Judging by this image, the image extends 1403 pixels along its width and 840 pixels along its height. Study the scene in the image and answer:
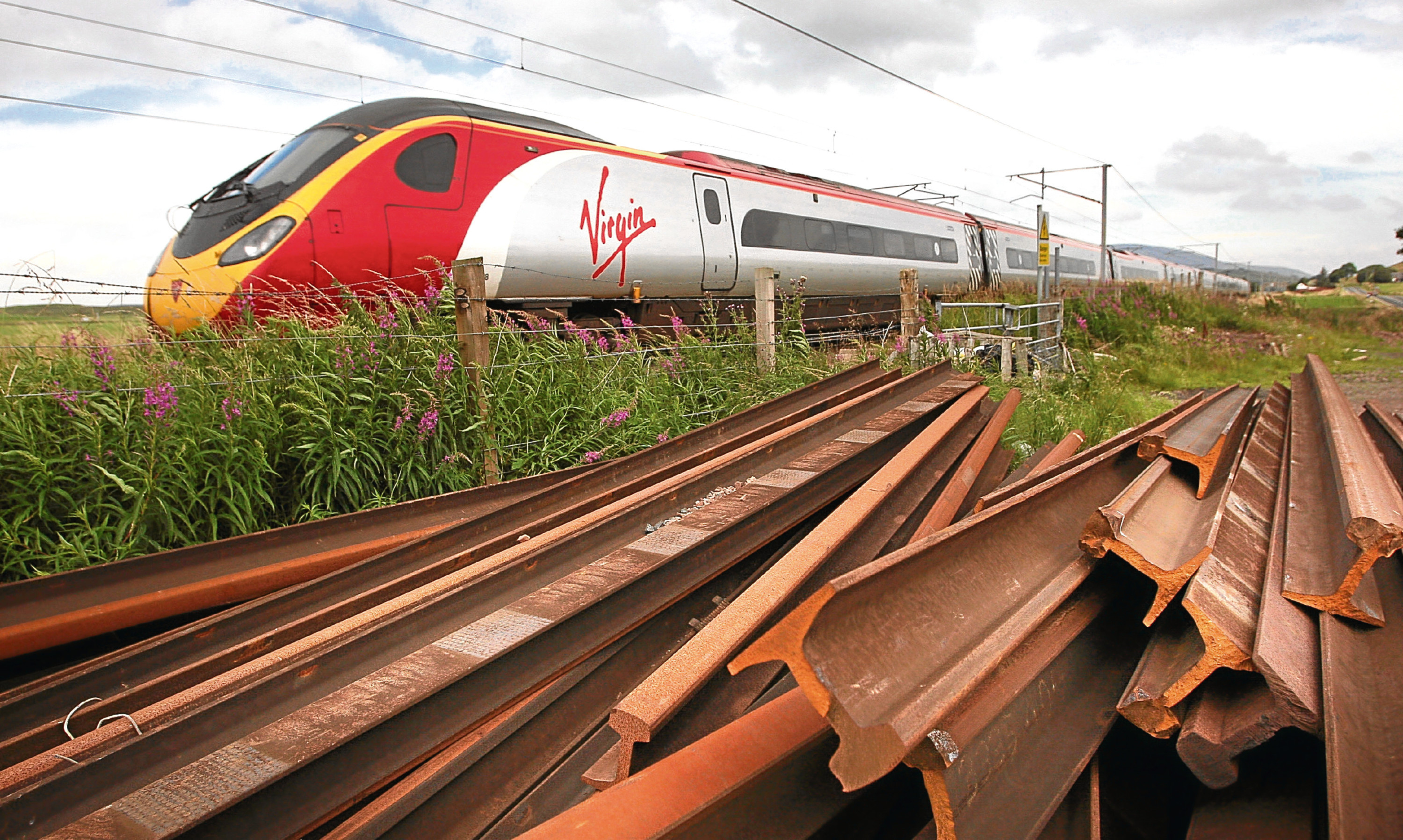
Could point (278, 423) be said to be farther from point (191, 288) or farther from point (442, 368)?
point (191, 288)

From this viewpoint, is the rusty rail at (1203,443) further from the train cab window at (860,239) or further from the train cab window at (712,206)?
the train cab window at (860,239)

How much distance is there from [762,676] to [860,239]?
40.3 feet

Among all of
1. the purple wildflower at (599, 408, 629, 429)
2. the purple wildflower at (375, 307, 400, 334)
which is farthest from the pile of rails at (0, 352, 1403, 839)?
the purple wildflower at (599, 408, 629, 429)

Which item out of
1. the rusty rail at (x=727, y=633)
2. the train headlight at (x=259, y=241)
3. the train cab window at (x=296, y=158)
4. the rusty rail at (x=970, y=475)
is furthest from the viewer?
the train cab window at (x=296, y=158)

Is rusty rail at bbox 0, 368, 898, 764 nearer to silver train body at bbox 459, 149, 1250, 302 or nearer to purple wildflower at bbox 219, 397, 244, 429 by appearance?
purple wildflower at bbox 219, 397, 244, 429

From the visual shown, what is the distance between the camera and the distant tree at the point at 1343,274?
61.2 meters

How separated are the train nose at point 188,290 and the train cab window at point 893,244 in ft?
35.5

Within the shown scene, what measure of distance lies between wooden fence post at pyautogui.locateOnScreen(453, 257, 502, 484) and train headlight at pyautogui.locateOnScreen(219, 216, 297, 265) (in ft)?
9.14

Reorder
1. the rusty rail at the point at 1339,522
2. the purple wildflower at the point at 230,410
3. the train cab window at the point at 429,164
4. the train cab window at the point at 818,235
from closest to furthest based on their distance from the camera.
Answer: the rusty rail at the point at 1339,522
the purple wildflower at the point at 230,410
the train cab window at the point at 429,164
the train cab window at the point at 818,235

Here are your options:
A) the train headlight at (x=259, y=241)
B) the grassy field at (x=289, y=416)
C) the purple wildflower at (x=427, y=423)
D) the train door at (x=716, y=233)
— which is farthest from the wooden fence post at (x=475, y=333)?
the train door at (x=716, y=233)

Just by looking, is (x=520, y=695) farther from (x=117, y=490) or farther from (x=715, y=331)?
(x=715, y=331)

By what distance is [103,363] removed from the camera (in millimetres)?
3498

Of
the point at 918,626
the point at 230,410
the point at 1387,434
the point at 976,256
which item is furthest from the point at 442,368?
the point at 976,256

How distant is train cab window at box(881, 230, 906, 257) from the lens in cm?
1392
